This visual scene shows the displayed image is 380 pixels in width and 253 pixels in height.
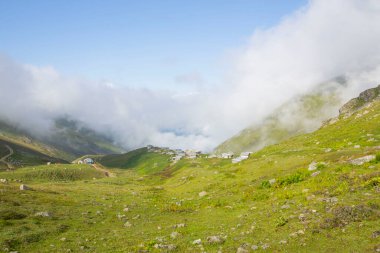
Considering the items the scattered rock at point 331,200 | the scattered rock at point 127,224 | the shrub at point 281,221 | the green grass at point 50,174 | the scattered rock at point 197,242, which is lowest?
the scattered rock at point 197,242

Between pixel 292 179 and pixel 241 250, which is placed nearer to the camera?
pixel 241 250

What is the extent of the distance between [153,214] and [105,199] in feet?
71.2

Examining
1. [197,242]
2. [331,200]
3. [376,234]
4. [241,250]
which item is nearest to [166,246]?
[197,242]

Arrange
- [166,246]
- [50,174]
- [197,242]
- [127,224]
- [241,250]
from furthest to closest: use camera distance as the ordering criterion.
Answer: [50,174], [127,224], [197,242], [166,246], [241,250]

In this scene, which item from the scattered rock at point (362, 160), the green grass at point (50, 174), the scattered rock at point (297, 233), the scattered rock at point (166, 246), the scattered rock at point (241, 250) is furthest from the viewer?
the green grass at point (50, 174)

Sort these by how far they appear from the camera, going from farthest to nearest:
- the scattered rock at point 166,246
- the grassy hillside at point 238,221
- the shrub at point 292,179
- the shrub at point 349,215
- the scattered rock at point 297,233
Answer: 1. the shrub at point 292,179
2. the scattered rock at point 166,246
3. the shrub at point 349,215
4. the scattered rock at point 297,233
5. the grassy hillside at point 238,221

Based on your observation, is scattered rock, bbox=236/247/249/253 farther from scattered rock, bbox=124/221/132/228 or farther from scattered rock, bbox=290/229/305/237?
scattered rock, bbox=124/221/132/228

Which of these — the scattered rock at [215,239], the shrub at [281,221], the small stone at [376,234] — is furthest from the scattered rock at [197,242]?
the small stone at [376,234]

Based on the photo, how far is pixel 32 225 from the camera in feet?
116

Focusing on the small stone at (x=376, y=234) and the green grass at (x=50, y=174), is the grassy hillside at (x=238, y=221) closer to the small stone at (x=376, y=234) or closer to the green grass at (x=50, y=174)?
the small stone at (x=376, y=234)

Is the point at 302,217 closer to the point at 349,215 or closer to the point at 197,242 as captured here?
the point at 349,215

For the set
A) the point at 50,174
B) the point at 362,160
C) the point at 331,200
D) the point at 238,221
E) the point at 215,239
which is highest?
the point at 50,174

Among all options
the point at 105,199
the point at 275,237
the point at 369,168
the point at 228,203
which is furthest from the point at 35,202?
the point at 369,168

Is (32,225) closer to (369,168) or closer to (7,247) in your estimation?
(7,247)
